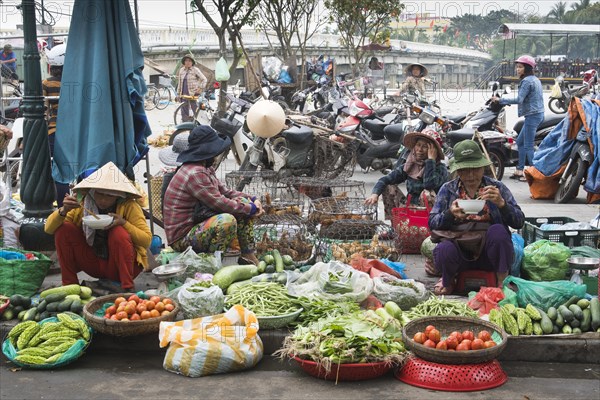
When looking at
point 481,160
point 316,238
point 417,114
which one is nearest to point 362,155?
point 417,114

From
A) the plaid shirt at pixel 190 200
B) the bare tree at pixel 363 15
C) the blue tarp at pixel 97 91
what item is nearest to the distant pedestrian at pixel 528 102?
the plaid shirt at pixel 190 200

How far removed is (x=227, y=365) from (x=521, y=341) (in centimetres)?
180

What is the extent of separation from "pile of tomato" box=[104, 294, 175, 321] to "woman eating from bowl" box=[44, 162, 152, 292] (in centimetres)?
52

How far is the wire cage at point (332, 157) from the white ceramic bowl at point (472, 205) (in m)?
5.63

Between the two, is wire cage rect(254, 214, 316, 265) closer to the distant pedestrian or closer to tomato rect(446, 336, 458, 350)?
tomato rect(446, 336, 458, 350)

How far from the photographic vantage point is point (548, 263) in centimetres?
604

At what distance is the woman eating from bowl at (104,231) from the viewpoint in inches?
214

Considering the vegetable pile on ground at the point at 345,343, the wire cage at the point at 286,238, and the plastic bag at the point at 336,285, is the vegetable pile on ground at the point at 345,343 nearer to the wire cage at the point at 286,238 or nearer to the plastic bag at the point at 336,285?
the plastic bag at the point at 336,285

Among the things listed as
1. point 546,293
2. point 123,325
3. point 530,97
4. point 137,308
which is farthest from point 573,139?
point 123,325

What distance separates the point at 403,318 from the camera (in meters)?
4.98

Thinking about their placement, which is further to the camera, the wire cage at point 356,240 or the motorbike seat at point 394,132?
the motorbike seat at point 394,132

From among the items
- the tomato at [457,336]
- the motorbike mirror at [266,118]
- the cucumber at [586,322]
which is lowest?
the cucumber at [586,322]

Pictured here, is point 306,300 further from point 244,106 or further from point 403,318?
point 244,106

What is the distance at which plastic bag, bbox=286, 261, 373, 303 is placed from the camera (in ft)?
17.2
